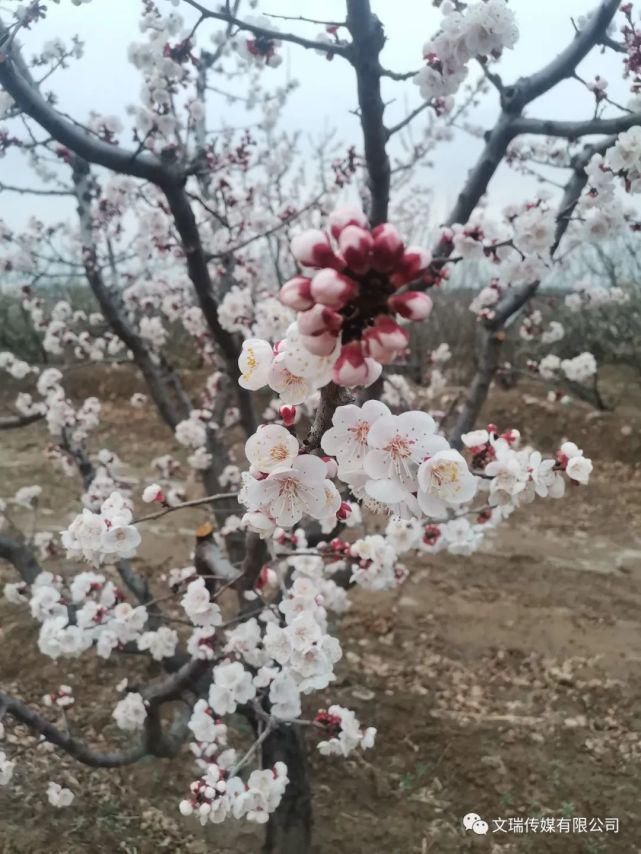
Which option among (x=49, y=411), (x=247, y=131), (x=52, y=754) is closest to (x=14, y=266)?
(x=49, y=411)

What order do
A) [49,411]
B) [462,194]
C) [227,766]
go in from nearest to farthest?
[227,766]
[462,194]
[49,411]

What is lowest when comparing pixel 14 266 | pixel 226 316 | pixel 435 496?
pixel 435 496

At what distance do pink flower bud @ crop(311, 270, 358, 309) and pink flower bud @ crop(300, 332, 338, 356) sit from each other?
1.5 inches

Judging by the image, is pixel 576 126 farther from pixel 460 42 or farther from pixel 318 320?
pixel 318 320

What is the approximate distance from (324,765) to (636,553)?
335cm

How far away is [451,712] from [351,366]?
309 centimetres

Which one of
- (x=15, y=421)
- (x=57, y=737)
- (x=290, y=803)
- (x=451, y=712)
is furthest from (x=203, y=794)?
(x=15, y=421)

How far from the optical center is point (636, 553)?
17.1 ft

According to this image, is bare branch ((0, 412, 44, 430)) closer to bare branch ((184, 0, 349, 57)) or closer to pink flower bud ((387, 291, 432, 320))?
bare branch ((184, 0, 349, 57))

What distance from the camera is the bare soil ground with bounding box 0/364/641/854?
257cm

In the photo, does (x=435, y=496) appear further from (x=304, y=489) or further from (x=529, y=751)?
(x=529, y=751)

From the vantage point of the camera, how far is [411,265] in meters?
0.65

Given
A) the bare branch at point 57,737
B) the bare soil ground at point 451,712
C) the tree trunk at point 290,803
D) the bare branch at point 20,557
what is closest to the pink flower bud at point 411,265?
the bare branch at point 57,737

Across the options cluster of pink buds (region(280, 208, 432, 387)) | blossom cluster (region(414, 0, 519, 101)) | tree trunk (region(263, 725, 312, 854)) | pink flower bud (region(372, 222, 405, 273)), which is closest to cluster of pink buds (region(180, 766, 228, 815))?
tree trunk (region(263, 725, 312, 854))
